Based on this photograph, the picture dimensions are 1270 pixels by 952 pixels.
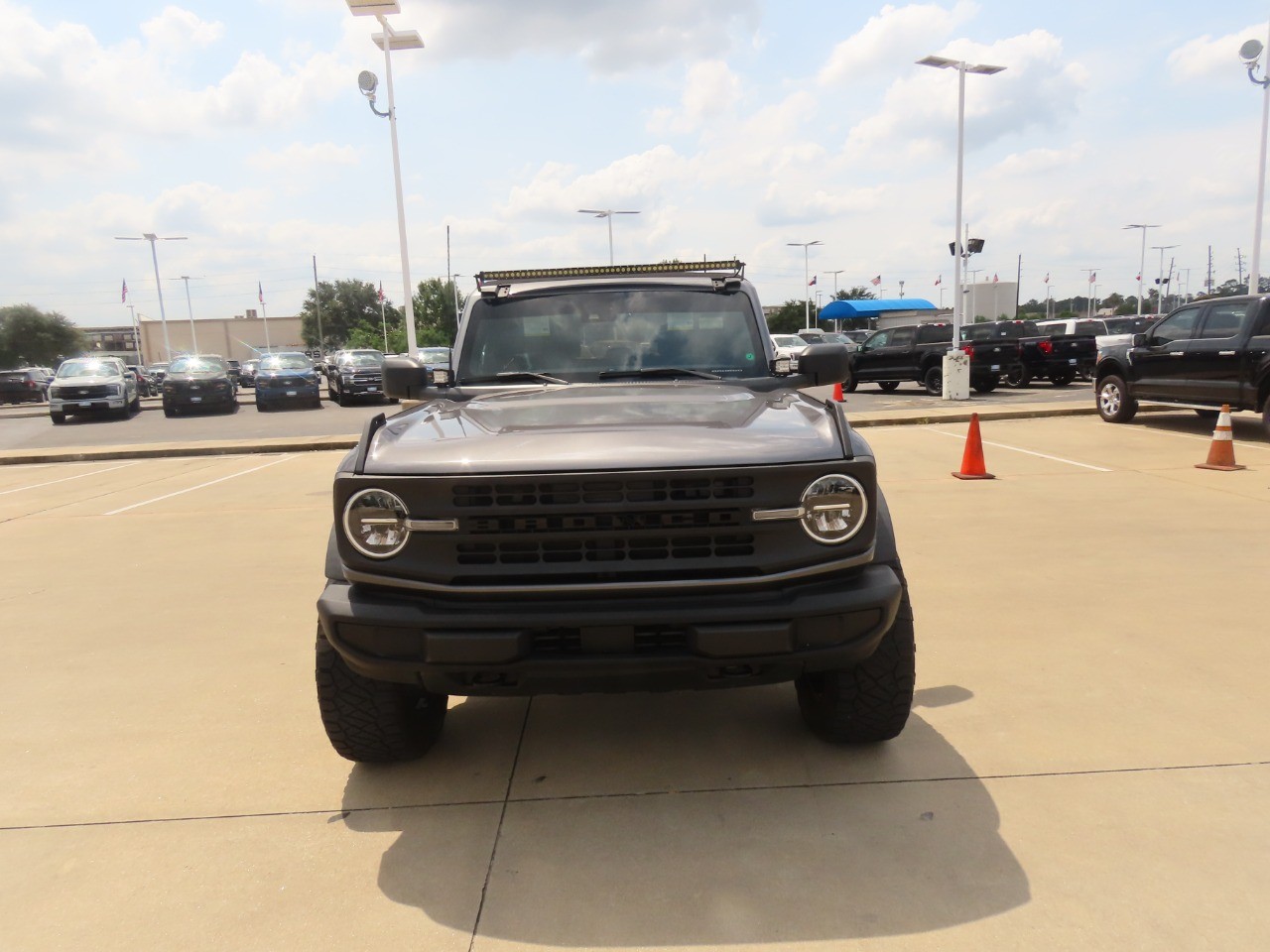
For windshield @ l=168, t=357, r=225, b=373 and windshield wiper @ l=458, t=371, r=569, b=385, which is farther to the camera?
windshield @ l=168, t=357, r=225, b=373

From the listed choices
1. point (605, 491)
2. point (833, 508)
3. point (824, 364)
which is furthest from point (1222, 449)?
point (605, 491)

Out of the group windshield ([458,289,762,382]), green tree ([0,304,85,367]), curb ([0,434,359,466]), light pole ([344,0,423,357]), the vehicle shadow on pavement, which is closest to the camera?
the vehicle shadow on pavement

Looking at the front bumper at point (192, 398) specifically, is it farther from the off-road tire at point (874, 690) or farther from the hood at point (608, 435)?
the off-road tire at point (874, 690)

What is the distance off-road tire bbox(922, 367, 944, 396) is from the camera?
20.9 meters

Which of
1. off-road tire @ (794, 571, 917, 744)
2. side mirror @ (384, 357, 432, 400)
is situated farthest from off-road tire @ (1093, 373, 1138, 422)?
side mirror @ (384, 357, 432, 400)

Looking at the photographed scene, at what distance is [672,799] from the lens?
10.1 ft

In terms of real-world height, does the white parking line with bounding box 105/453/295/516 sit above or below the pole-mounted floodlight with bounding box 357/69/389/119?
below

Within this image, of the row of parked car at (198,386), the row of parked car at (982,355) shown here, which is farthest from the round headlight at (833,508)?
the row of parked car at (198,386)

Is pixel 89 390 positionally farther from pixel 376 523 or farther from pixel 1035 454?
pixel 376 523

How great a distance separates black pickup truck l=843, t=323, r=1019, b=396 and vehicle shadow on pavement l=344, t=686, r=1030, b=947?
59.1ft

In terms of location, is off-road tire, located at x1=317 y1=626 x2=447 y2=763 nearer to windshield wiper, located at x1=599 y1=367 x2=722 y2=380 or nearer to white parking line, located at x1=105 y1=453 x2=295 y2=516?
windshield wiper, located at x1=599 y1=367 x2=722 y2=380

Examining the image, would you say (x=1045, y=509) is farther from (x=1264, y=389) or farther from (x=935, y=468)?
(x=1264, y=389)

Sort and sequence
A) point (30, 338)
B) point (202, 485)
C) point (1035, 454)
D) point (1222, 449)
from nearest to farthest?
point (1222, 449) → point (1035, 454) → point (202, 485) → point (30, 338)

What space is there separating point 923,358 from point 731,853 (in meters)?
20.0
